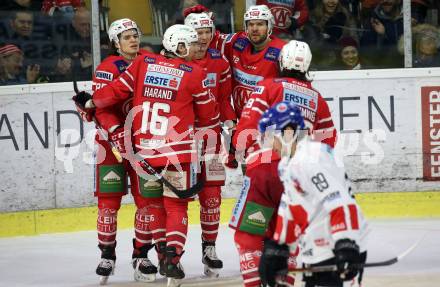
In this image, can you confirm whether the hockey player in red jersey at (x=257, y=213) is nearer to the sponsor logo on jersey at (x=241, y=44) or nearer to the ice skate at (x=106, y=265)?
the ice skate at (x=106, y=265)

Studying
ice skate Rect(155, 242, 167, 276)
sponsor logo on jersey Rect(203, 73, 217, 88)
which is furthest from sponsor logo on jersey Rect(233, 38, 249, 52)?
ice skate Rect(155, 242, 167, 276)

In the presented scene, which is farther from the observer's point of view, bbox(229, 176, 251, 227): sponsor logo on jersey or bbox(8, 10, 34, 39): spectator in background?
bbox(8, 10, 34, 39): spectator in background

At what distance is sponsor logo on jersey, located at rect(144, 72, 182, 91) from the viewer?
726 centimetres

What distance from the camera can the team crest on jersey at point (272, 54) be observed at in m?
8.04

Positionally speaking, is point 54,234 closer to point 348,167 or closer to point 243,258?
point 348,167

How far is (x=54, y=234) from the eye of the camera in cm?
938

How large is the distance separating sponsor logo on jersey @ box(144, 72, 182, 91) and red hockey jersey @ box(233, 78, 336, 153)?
2.76ft

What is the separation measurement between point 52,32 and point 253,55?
7.23 feet

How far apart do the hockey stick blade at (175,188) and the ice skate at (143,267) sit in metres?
0.58

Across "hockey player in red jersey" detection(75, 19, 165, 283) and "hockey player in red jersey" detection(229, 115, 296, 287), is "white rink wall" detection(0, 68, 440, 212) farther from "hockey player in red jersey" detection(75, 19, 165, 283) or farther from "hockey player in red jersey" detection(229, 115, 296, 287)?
"hockey player in red jersey" detection(229, 115, 296, 287)

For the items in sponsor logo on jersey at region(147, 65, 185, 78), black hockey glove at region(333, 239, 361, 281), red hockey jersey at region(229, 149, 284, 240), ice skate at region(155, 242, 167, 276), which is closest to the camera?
black hockey glove at region(333, 239, 361, 281)

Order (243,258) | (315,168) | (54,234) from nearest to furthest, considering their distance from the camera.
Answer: (315,168) → (243,258) → (54,234)

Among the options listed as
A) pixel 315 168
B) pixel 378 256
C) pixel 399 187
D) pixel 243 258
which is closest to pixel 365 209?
pixel 399 187

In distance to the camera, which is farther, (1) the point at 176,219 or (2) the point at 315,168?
(1) the point at 176,219
